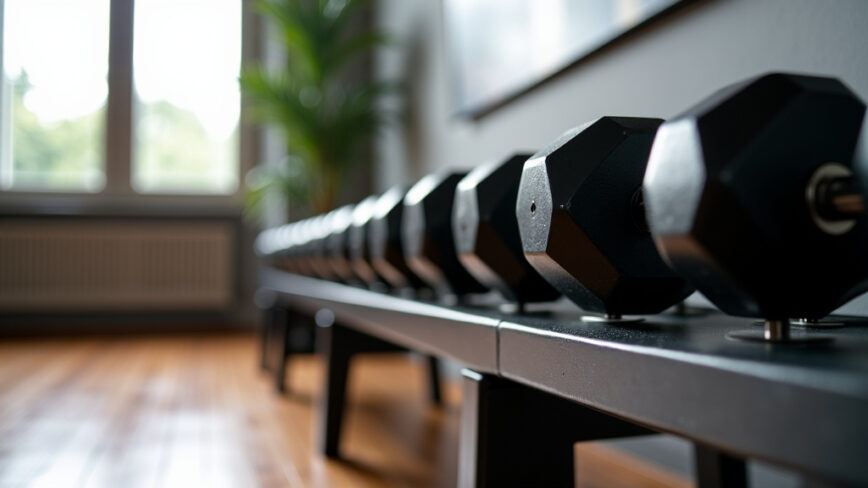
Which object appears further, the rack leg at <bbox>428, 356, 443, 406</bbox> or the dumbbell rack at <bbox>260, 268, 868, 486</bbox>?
the rack leg at <bbox>428, 356, 443, 406</bbox>

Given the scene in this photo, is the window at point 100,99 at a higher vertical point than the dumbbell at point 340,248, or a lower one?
higher

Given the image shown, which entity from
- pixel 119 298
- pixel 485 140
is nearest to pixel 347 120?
pixel 485 140

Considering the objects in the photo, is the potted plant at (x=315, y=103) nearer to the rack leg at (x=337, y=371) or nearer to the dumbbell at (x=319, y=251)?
the dumbbell at (x=319, y=251)

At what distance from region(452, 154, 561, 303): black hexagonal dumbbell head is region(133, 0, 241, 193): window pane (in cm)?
448

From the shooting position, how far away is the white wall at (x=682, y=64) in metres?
1.04

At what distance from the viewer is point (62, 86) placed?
16.1 ft

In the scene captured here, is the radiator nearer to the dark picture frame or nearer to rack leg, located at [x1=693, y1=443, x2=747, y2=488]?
the dark picture frame

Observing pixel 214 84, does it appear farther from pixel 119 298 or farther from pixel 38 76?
pixel 119 298

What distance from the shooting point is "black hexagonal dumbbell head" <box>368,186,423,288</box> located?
4.30 feet

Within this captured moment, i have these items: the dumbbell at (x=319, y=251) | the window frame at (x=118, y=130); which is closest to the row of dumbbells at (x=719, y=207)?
the dumbbell at (x=319, y=251)

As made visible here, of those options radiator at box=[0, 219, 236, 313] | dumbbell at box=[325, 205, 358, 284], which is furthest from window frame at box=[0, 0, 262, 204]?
dumbbell at box=[325, 205, 358, 284]

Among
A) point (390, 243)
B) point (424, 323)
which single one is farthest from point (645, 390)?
point (390, 243)

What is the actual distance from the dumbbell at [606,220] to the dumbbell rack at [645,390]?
4 cm

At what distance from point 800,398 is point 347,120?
3.49 m
